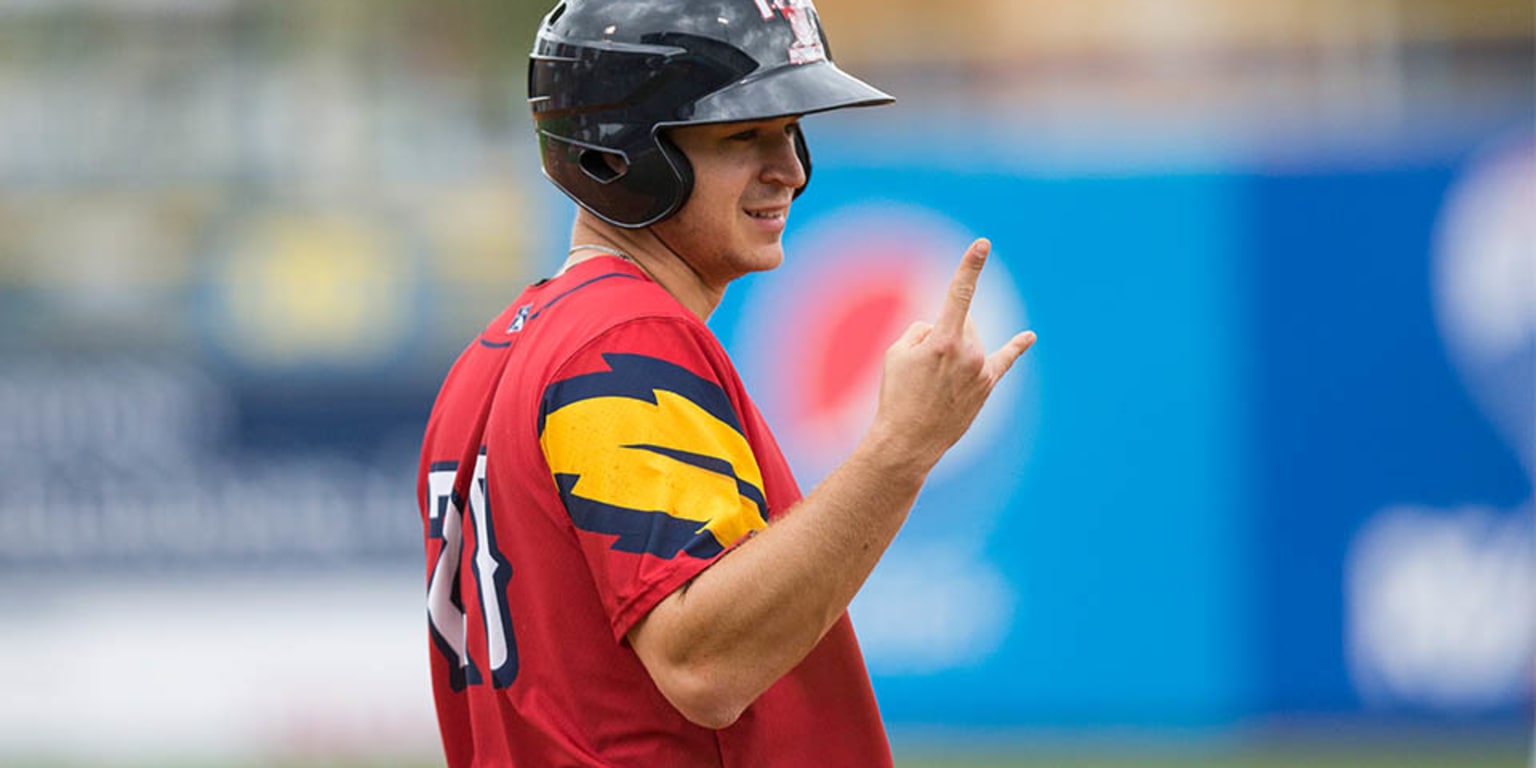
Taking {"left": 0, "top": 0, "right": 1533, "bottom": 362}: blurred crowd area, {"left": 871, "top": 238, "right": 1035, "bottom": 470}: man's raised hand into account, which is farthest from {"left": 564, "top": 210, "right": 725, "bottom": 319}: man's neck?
{"left": 0, "top": 0, "right": 1533, "bottom": 362}: blurred crowd area

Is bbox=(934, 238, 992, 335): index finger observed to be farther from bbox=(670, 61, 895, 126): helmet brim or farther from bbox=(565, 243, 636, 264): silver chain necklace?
bbox=(565, 243, 636, 264): silver chain necklace

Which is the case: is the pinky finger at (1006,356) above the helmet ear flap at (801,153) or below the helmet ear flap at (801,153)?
below

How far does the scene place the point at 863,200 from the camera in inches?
392

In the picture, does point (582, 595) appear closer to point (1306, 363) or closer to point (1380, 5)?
point (1306, 363)

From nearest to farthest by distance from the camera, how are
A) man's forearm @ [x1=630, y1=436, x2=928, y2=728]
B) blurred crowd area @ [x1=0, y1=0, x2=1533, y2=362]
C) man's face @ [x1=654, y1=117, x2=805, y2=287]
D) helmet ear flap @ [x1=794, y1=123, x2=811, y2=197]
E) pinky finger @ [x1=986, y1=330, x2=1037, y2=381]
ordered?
man's forearm @ [x1=630, y1=436, x2=928, y2=728], pinky finger @ [x1=986, y1=330, x2=1037, y2=381], man's face @ [x1=654, y1=117, x2=805, y2=287], helmet ear flap @ [x1=794, y1=123, x2=811, y2=197], blurred crowd area @ [x1=0, y1=0, x2=1533, y2=362]

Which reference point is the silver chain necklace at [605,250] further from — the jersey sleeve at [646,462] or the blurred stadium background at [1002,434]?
the blurred stadium background at [1002,434]

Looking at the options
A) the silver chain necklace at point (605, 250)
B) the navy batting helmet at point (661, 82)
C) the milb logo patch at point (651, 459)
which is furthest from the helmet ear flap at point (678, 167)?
the milb logo patch at point (651, 459)

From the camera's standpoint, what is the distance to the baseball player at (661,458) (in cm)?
→ 259

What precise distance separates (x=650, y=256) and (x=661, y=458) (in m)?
0.51

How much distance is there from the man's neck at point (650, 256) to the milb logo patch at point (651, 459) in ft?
1.23

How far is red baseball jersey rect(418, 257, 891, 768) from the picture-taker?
2.64 meters

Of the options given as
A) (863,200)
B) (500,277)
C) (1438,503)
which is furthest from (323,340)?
(1438,503)

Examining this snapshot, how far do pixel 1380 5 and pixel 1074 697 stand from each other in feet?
13.5

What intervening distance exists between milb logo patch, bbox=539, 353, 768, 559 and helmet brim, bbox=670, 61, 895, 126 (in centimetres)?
40
